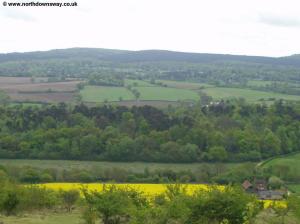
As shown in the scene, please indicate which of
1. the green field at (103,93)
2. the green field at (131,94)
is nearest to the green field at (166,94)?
the green field at (131,94)

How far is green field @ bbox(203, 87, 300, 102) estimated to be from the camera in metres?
128

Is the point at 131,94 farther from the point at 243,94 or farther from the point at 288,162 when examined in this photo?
the point at 288,162

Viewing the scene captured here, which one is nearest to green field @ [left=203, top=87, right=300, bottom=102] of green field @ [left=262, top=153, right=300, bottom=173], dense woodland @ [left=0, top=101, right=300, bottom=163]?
dense woodland @ [left=0, top=101, right=300, bottom=163]

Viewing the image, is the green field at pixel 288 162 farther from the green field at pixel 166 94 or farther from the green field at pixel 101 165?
the green field at pixel 166 94

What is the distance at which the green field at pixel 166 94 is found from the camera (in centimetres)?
12400

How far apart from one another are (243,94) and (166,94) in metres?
20.4

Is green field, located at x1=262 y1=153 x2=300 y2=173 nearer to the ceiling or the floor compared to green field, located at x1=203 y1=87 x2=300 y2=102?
nearer to the floor

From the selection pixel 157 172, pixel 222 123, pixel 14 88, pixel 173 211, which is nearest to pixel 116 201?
pixel 173 211

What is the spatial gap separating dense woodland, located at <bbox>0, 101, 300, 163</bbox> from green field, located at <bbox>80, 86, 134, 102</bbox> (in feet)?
99.2

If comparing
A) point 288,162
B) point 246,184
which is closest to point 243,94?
point 288,162

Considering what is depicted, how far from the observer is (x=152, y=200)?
122 feet

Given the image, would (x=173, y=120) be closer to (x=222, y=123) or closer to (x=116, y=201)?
(x=222, y=123)

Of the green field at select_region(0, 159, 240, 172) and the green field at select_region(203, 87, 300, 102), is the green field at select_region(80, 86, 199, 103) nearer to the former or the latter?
the green field at select_region(203, 87, 300, 102)

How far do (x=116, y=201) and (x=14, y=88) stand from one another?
104343 mm
